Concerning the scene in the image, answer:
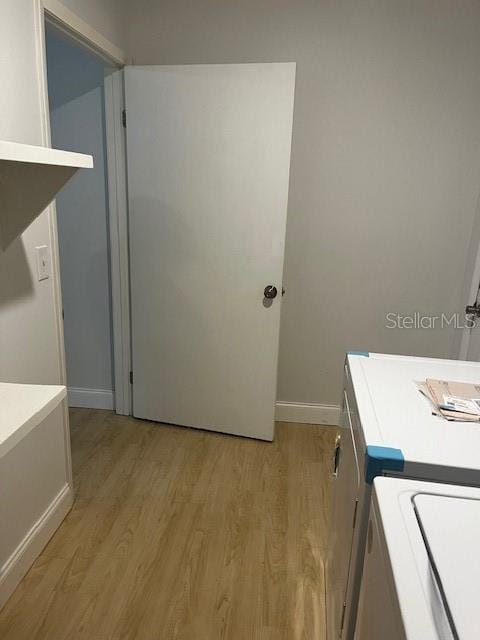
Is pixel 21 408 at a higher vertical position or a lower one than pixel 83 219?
lower

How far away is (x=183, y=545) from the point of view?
6.12ft

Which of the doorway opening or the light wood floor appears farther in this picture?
the doorway opening

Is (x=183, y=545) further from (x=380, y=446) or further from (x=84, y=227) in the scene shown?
(x=84, y=227)

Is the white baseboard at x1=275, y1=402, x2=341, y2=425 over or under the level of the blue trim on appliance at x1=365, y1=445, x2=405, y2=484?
under

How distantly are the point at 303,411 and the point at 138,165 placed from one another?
5.68ft

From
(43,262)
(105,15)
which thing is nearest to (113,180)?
(105,15)

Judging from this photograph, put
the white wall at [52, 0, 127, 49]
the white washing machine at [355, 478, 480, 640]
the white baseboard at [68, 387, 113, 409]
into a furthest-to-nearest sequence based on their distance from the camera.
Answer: the white baseboard at [68, 387, 113, 409] → the white wall at [52, 0, 127, 49] → the white washing machine at [355, 478, 480, 640]

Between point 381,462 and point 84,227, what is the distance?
2.31 metres

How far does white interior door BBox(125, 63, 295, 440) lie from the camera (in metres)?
2.24

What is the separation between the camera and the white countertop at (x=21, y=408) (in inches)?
44.1

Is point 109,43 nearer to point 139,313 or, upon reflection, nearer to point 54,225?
point 54,225

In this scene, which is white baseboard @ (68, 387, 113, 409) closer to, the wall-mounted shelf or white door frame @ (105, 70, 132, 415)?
white door frame @ (105, 70, 132, 415)

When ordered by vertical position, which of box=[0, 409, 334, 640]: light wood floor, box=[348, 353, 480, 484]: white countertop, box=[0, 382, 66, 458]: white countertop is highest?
box=[348, 353, 480, 484]: white countertop

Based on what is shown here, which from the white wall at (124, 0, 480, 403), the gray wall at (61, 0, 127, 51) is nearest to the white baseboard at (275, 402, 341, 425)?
the white wall at (124, 0, 480, 403)
